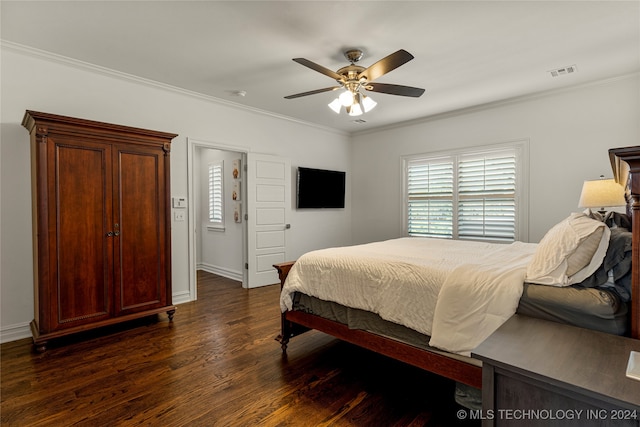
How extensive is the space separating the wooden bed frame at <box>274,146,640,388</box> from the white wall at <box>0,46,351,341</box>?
6.68 ft

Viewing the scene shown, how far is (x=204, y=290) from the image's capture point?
183 inches

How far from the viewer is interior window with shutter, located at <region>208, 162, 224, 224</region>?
5.85m

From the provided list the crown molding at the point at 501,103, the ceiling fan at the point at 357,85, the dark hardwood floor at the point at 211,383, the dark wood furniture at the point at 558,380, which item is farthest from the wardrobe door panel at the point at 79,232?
the crown molding at the point at 501,103

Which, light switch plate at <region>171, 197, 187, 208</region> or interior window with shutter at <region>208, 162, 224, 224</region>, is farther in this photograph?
interior window with shutter at <region>208, 162, 224, 224</region>

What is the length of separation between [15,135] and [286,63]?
262 cm

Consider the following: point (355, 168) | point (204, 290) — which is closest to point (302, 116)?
point (355, 168)

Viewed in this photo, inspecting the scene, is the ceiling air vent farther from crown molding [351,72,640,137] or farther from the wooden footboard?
the wooden footboard

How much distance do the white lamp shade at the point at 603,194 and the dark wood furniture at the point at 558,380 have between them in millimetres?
2337

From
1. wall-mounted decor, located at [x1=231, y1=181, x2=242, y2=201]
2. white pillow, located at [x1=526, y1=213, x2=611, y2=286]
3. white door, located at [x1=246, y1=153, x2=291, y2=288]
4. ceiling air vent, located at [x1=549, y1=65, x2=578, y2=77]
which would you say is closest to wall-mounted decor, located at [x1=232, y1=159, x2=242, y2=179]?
wall-mounted decor, located at [x1=231, y1=181, x2=242, y2=201]

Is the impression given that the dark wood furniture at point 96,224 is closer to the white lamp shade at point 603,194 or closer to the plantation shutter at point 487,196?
the plantation shutter at point 487,196

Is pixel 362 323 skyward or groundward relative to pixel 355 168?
groundward

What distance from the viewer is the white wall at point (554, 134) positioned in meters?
3.63

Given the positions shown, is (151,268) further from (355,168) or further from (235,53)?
(355,168)

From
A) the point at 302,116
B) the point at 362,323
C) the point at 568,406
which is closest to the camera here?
the point at 568,406
